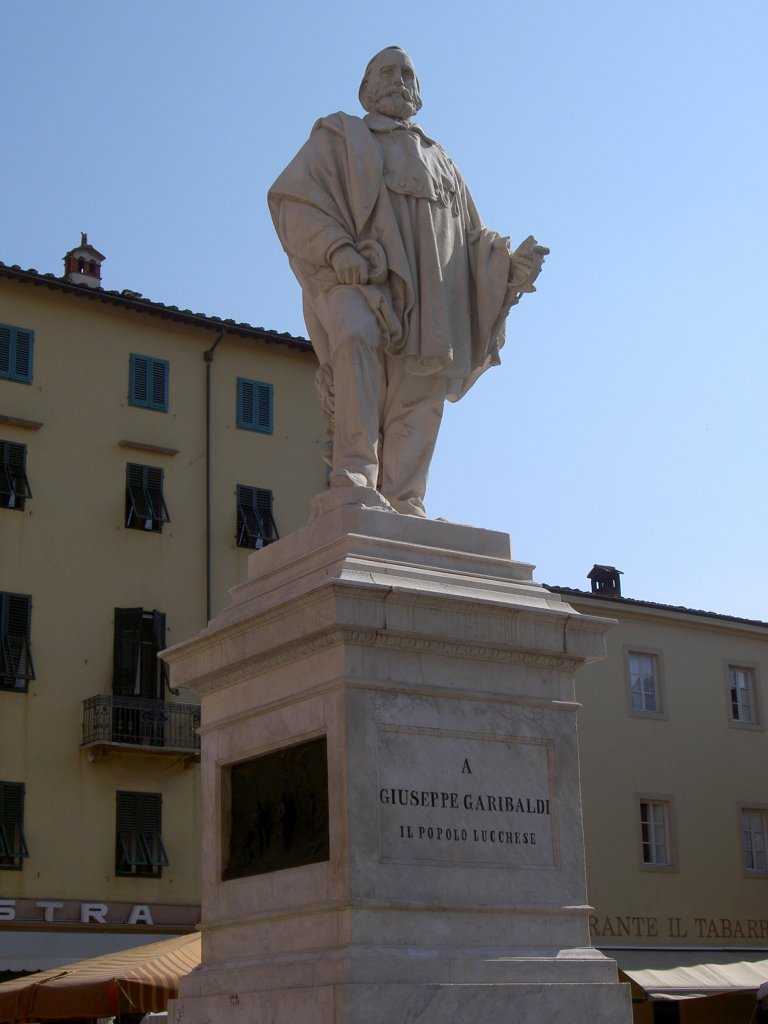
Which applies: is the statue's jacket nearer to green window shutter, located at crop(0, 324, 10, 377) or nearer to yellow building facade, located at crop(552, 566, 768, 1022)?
green window shutter, located at crop(0, 324, 10, 377)

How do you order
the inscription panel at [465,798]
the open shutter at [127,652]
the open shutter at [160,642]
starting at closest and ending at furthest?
1. the inscription panel at [465,798]
2. the open shutter at [127,652]
3. the open shutter at [160,642]

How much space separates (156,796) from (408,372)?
2058 cm

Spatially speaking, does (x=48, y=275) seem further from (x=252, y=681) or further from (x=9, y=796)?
(x=252, y=681)

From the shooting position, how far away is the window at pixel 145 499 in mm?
29484

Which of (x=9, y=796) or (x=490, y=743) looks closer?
(x=490, y=743)

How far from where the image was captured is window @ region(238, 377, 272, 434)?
32.0 m

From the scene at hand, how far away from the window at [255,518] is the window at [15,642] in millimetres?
4899

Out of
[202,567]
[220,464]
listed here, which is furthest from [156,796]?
[220,464]

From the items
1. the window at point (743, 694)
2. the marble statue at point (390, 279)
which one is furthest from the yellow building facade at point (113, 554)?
the marble statue at point (390, 279)

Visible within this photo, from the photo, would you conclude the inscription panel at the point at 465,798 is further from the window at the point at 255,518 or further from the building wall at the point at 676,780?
the building wall at the point at 676,780

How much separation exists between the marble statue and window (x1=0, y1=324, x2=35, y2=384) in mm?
21264

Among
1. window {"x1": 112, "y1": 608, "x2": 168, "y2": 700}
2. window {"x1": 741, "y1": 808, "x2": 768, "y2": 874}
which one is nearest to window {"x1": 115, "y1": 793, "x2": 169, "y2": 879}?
window {"x1": 112, "y1": 608, "x2": 168, "y2": 700}

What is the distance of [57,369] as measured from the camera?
29.7 metres

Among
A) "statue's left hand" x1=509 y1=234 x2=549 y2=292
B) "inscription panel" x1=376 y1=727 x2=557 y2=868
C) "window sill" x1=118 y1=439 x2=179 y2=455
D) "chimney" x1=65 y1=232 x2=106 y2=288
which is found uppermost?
"chimney" x1=65 y1=232 x2=106 y2=288
